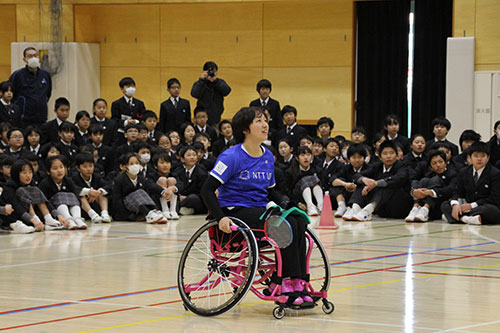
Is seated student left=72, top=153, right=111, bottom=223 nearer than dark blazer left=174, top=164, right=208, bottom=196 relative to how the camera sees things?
Yes

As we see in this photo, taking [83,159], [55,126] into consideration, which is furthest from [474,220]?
[55,126]

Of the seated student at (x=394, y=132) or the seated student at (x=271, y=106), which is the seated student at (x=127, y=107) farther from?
the seated student at (x=394, y=132)

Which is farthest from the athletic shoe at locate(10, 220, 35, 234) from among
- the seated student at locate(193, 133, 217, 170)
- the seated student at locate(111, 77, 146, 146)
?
the seated student at locate(111, 77, 146, 146)

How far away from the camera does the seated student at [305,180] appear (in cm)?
1298

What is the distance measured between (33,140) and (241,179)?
7674mm

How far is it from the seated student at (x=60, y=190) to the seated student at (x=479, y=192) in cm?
509

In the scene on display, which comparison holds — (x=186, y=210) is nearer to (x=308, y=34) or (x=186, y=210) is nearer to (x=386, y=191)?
(x=386, y=191)

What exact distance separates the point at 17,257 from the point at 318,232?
3780 millimetres

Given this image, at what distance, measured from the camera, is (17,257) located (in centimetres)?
850

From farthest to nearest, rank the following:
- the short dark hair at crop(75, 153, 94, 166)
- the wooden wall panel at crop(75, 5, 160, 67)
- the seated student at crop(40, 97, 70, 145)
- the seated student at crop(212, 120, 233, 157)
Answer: the wooden wall panel at crop(75, 5, 160, 67)
the seated student at crop(212, 120, 233, 157)
the seated student at crop(40, 97, 70, 145)
the short dark hair at crop(75, 153, 94, 166)

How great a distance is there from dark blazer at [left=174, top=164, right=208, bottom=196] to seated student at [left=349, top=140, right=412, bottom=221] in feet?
7.88

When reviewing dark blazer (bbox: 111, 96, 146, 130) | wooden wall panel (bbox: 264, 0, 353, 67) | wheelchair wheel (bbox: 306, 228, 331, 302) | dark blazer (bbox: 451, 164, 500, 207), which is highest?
wooden wall panel (bbox: 264, 0, 353, 67)

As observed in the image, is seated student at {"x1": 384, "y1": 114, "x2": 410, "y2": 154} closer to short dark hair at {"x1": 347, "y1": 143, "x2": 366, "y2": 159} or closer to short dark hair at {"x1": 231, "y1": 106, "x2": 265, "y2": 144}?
short dark hair at {"x1": 347, "y1": 143, "x2": 366, "y2": 159}

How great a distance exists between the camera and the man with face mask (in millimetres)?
14766
